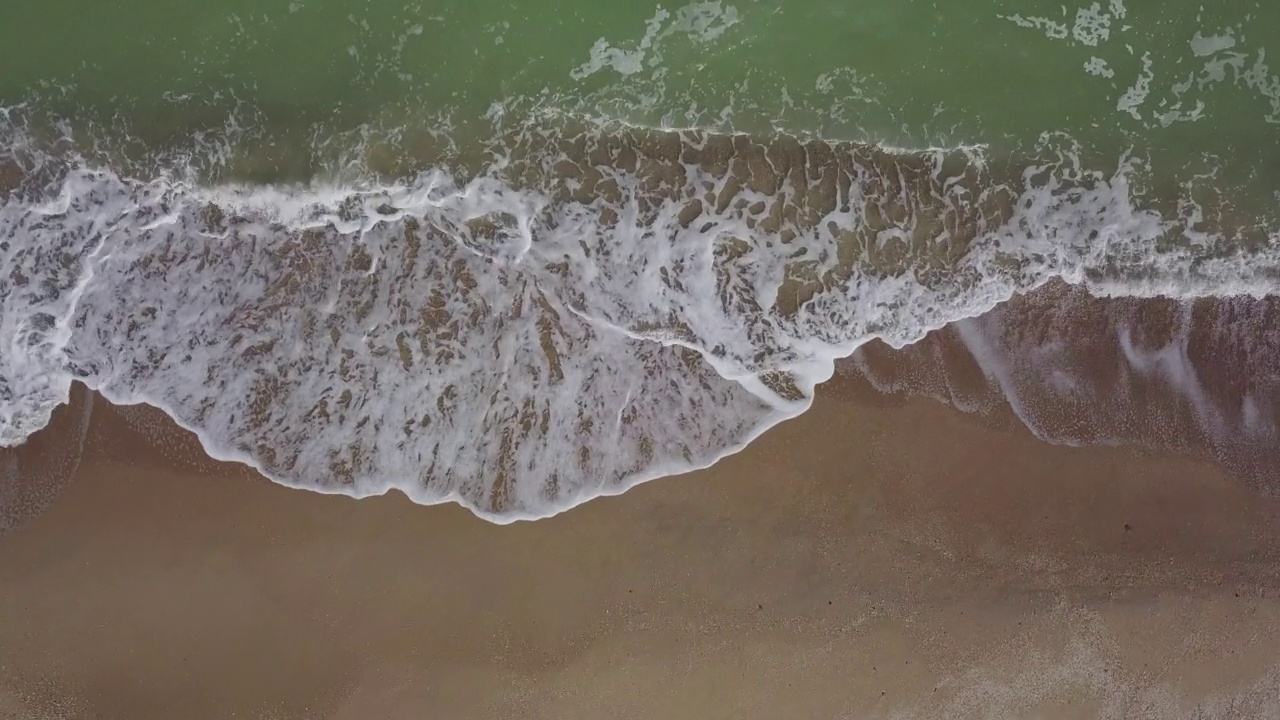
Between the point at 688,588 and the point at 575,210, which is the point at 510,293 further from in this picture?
the point at 688,588

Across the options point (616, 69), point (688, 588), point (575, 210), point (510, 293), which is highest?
point (616, 69)

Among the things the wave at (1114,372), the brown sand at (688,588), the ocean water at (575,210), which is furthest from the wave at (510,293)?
the brown sand at (688,588)

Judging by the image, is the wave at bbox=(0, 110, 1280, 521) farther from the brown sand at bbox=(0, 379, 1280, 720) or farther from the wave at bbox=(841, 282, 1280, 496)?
the brown sand at bbox=(0, 379, 1280, 720)

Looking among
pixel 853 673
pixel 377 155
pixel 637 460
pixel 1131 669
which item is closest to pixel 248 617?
pixel 637 460

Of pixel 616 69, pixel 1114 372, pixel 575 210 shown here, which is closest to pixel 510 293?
pixel 575 210

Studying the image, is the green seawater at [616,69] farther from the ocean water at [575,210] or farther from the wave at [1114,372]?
the wave at [1114,372]

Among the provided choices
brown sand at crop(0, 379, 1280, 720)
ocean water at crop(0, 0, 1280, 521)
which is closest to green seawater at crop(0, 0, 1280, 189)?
ocean water at crop(0, 0, 1280, 521)
